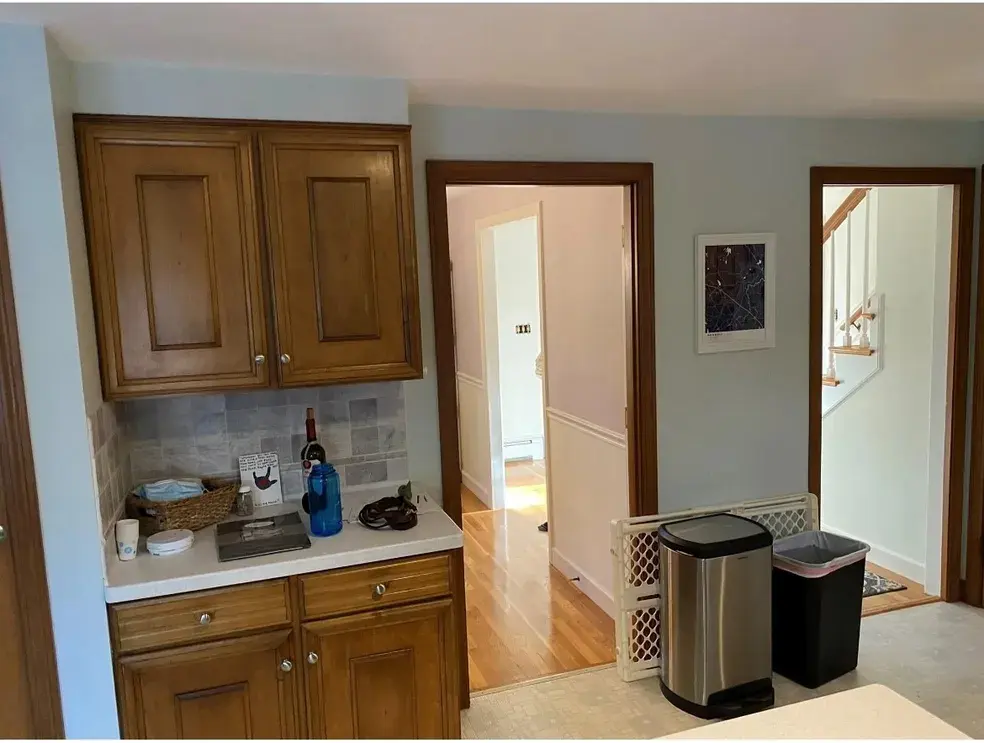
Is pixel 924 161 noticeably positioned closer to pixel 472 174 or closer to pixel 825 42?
pixel 825 42

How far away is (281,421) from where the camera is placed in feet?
8.36

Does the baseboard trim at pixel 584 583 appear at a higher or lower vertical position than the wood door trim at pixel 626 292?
lower

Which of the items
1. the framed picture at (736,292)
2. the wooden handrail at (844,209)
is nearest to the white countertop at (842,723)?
the framed picture at (736,292)

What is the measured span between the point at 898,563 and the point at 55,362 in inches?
159

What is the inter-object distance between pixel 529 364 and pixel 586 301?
119 inches

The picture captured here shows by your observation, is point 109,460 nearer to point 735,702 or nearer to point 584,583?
point 735,702

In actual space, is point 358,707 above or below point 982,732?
above

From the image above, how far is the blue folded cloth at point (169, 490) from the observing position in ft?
7.46

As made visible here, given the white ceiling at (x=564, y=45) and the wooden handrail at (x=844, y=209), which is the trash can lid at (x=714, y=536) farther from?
the wooden handrail at (x=844, y=209)

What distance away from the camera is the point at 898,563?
13.0 feet

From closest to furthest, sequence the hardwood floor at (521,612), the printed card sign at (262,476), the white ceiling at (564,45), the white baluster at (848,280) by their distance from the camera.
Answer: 1. the white ceiling at (564,45)
2. the printed card sign at (262,476)
3. the hardwood floor at (521,612)
4. the white baluster at (848,280)

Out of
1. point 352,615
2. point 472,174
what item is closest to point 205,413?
point 352,615

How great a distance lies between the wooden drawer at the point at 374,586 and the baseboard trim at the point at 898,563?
2.52m

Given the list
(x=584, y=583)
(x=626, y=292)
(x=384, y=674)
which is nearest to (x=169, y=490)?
(x=384, y=674)
